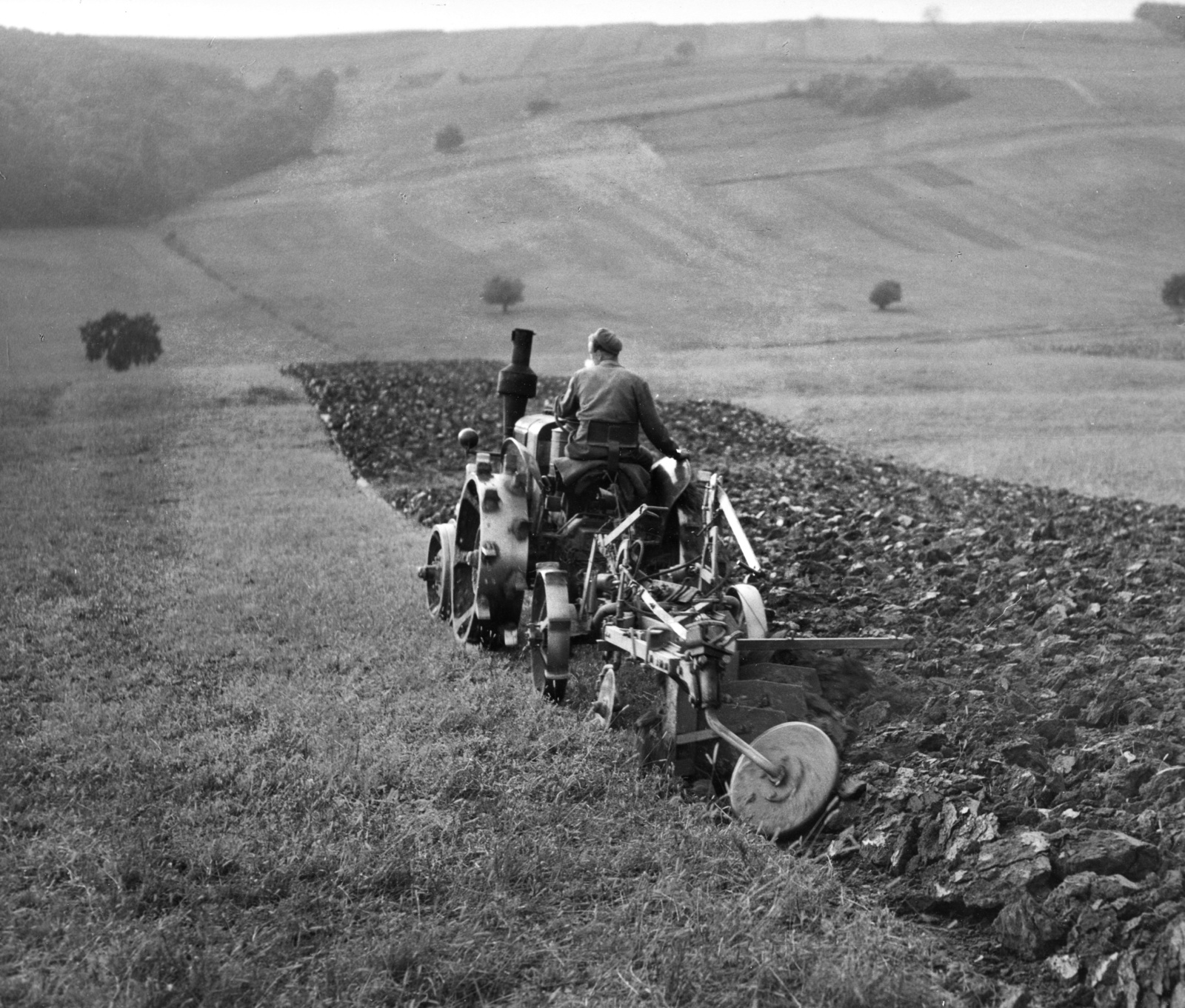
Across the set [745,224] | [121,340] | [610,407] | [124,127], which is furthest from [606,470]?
[745,224]

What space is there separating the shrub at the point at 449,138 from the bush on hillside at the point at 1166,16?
57.8 feet

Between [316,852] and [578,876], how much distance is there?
0.93m

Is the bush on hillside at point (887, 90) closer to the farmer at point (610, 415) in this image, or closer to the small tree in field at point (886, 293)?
the small tree in field at point (886, 293)

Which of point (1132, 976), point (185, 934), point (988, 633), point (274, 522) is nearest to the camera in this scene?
point (1132, 976)

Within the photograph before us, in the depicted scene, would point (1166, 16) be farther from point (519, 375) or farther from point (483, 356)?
point (519, 375)

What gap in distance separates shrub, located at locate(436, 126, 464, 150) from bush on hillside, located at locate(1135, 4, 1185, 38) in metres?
17.6

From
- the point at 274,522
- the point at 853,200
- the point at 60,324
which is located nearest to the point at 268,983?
the point at 274,522

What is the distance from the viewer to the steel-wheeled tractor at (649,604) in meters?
4.71

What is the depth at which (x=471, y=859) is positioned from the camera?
4.48 m

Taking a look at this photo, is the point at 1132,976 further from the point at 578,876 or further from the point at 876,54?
the point at 876,54

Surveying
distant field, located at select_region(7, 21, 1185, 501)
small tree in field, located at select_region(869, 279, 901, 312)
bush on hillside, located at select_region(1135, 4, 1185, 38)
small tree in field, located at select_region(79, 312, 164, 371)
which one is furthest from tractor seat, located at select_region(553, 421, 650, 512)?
bush on hillside, located at select_region(1135, 4, 1185, 38)

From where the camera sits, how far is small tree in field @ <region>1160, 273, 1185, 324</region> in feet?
91.7

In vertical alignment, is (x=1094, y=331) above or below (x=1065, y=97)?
below

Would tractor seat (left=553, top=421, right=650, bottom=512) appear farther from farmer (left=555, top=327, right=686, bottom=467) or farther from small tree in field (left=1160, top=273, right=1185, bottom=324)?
small tree in field (left=1160, top=273, right=1185, bottom=324)
